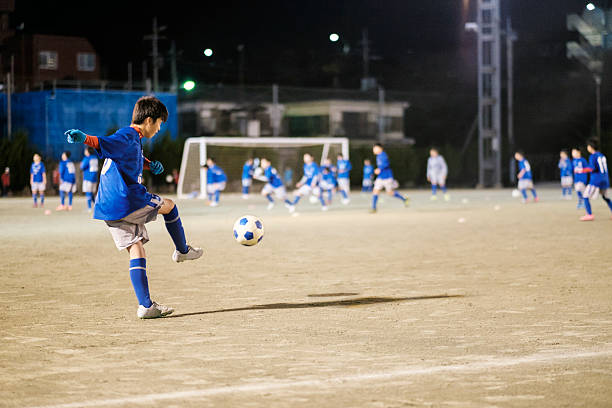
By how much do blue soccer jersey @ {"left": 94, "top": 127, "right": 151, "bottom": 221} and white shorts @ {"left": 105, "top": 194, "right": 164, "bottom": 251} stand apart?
3.1 inches

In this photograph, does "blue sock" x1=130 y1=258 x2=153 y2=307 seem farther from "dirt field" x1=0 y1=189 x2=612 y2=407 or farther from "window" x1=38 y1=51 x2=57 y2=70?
"window" x1=38 y1=51 x2=57 y2=70

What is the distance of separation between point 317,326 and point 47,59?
2481 inches

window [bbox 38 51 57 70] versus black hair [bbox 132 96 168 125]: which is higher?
window [bbox 38 51 57 70]

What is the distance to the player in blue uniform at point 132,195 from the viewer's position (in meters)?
7.55

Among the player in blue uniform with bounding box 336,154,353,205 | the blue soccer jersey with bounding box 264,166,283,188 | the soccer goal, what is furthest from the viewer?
the soccer goal

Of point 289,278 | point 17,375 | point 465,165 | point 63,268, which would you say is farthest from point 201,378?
point 465,165

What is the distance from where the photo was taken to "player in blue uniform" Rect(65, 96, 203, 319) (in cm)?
755

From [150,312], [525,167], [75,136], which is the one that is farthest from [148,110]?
[525,167]

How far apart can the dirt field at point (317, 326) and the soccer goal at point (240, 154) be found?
2340 cm

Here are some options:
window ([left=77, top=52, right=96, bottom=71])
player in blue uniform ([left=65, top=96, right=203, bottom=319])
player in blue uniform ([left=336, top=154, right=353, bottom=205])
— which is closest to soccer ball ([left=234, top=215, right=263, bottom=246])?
player in blue uniform ([left=65, top=96, right=203, bottom=319])

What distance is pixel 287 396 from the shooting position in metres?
4.99

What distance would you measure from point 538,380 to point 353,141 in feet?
178

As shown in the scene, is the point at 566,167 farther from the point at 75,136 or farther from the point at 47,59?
the point at 47,59

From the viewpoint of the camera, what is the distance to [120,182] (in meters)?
7.57
